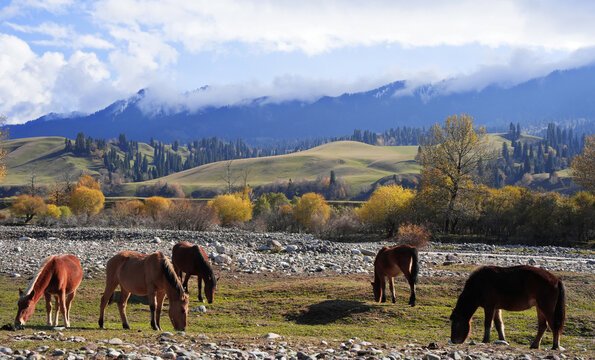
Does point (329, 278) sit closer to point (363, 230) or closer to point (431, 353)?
point (431, 353)

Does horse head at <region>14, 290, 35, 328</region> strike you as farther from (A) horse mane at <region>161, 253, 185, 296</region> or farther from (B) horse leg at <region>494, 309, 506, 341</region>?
(B) horse leg at <region>494, 309, 506, 341</region>

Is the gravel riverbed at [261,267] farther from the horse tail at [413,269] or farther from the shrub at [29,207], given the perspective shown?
the shrub at [29,207]

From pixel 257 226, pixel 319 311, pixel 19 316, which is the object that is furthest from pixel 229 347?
pixel 257 226

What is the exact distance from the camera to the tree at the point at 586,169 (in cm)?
6147

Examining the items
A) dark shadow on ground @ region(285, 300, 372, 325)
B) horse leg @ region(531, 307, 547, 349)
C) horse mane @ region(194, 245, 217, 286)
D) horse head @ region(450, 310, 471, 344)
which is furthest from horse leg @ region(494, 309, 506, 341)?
horse mane @ region(194, 245, 217, 286)

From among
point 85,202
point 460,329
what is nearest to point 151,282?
point 460,329

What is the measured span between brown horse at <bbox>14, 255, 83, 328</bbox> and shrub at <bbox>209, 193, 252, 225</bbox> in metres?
67.7

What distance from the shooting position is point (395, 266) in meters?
18.6

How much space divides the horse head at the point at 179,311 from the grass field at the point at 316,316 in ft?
2.15

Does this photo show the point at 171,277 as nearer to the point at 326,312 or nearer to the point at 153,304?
the point at 153,304

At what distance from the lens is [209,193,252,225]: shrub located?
271 feet

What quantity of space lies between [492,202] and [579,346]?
49696mm

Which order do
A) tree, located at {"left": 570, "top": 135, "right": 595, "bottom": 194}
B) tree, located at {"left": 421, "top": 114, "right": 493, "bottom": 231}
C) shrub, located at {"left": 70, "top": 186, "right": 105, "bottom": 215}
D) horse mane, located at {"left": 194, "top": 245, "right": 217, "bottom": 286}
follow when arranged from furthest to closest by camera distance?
1. shrub, located at {"left": 70, "top": 186, "right": 105, "bottom": 215}
2. tree, located at {"left": 570, "top": 135, "right": 595, "bottom": 194}
3. tree, located at {"left": 421, "top": 114, "right": 493, "bottom": 231}
4. horse mane, located at {"left": 194, "top": 245, "right": 217, "bottom": 286}

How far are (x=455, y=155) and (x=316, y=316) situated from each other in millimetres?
A: 45945
